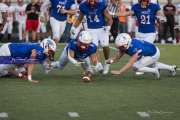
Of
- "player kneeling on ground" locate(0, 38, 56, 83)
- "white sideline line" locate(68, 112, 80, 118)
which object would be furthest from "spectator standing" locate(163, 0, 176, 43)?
"white sideline line" locate(68, 112, 80, 118)

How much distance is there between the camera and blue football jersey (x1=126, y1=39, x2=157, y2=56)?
12.4 m

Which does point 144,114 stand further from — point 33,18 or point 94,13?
point 33,18

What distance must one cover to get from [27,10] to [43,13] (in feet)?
9.20

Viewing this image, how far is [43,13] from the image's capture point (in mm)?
19312

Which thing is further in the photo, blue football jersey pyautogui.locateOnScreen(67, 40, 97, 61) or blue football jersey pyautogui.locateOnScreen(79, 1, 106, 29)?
blue football jersey pyautogui.locateOnScreen(79, 1, 106, 29)

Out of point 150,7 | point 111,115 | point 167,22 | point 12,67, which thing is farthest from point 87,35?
point 167,22

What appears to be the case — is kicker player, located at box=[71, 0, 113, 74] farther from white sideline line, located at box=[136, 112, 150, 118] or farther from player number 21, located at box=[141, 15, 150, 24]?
white sideline line, located at box=[136, 112, 150, 118]

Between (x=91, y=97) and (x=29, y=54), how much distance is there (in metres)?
2.23

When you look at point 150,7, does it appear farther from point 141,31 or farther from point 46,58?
point 46,58

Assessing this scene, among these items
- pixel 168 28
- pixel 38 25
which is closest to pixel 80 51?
pixel 38 25

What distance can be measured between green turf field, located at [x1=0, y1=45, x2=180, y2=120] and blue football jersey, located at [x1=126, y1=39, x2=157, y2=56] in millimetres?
513

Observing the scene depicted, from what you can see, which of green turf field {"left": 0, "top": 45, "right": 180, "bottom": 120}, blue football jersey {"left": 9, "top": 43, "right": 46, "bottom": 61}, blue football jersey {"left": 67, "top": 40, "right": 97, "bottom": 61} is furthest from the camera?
blue football jersey {"left": 67, "top": 40, "right": 97, "bottom": 61}

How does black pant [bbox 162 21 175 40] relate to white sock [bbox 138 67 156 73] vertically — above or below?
below

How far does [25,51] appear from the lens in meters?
12.3
